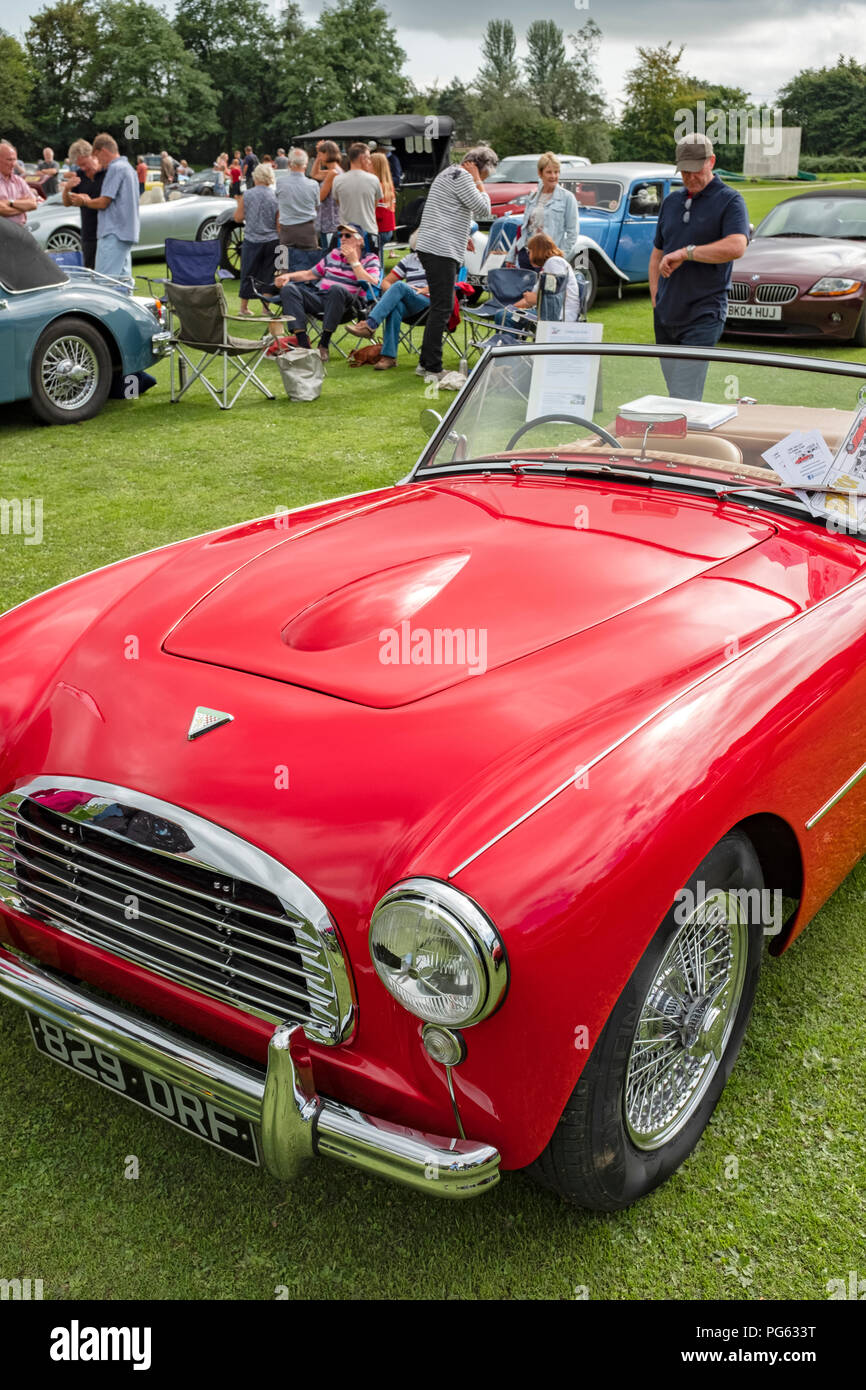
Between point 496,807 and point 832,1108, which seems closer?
point 496,807

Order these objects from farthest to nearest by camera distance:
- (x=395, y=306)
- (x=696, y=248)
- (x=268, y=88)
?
(x=268, y=88) → (x=395, y=306) → (x=696, y=248)

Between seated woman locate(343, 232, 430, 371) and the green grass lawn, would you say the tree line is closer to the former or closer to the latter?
seated woman locate(343, 232, 430, 371)

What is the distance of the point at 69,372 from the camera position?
8438 millimetres

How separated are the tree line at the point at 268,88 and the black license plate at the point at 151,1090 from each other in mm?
46634

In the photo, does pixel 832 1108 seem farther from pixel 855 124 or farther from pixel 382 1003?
pixel 855 124

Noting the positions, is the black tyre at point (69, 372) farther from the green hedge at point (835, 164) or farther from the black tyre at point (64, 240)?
the green hedge at point (835, 164)

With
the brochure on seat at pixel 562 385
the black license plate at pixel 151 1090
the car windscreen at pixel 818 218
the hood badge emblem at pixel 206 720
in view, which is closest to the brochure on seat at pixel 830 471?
the brochure on seat at pixel 562 385

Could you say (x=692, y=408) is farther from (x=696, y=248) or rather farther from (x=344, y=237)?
(x=344, y=237)

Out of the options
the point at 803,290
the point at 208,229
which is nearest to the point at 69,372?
the point at 803,290

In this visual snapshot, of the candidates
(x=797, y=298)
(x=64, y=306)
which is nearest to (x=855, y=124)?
(x=797, y=298)

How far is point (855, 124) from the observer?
62906 mm

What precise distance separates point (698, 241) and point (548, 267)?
3.03 meters

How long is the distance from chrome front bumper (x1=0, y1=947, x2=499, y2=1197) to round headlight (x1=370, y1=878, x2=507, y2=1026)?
231mm
